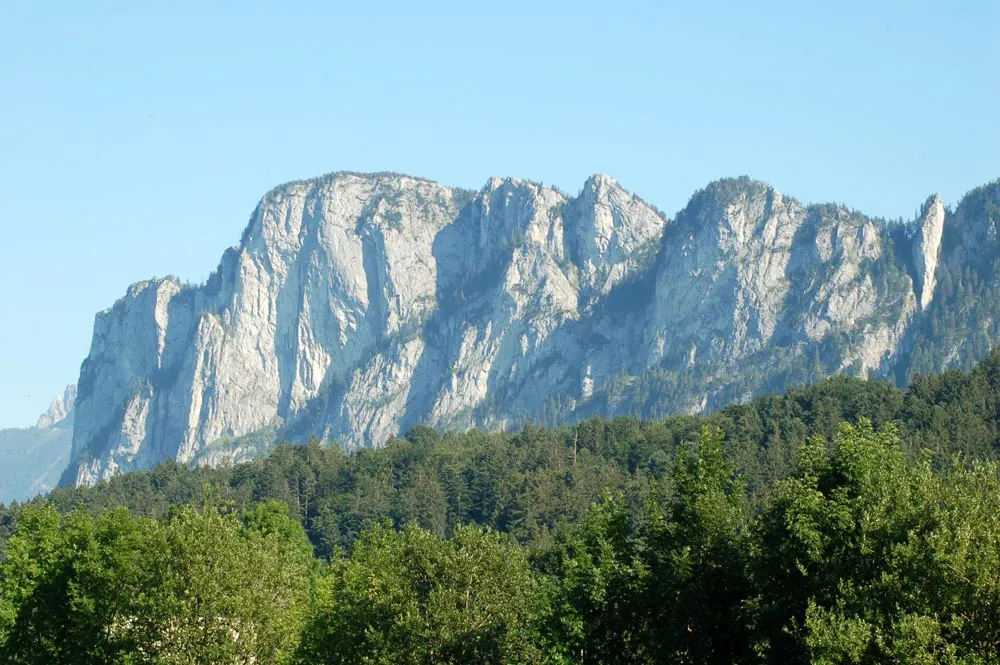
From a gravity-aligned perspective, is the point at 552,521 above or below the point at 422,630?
above

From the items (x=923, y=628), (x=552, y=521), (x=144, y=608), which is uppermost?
(x=552, y=521)

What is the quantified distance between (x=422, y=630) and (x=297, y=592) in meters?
14.0

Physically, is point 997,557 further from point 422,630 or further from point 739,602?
point 422,630

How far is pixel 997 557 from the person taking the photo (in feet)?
170

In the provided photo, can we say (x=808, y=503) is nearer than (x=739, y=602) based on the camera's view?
Yes

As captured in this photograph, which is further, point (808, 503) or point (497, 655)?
point (497, 655)

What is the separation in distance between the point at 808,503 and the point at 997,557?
710 cm

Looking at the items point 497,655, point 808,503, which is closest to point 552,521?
point 497,655

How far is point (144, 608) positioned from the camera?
7175 centimetres

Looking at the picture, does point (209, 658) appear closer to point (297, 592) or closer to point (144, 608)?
point (144, 608)

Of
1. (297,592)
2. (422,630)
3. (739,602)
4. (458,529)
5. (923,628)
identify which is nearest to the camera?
(923,628)

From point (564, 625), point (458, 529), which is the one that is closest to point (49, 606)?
point (458, 529)

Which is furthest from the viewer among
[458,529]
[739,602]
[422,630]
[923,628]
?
[458,529]

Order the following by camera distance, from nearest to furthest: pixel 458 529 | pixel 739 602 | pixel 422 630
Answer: pixel 739 602 → pixel 422 630 → pixel 458 529
